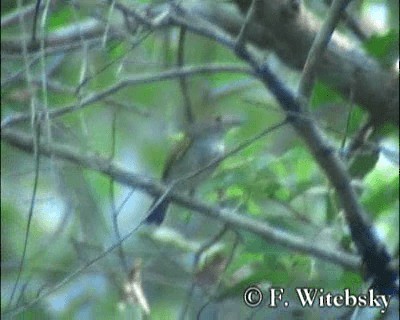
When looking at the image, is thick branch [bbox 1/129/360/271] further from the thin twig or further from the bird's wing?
the bird's wing

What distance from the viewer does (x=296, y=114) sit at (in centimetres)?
348

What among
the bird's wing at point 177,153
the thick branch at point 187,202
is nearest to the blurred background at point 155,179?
the thick branch at point 187,202

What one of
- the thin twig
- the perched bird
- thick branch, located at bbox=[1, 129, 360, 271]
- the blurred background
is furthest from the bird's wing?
the thin twig

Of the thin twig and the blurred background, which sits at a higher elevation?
the blurred background

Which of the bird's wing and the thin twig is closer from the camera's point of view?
the thin twig

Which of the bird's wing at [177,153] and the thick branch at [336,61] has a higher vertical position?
the bird's wing at [177,153]

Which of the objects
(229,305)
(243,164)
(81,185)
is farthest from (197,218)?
(229,305)

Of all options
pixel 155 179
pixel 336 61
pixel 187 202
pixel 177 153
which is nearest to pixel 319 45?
pixel 336 61

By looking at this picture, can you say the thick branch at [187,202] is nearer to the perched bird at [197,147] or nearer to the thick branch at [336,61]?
the thick branch at [336,61]

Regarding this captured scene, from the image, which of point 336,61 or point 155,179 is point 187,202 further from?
point 336,61

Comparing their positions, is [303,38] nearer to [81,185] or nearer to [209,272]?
[209,272]

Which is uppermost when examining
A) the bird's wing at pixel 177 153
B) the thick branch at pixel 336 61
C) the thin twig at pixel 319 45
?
A: the bird's wing at pixel 177 153

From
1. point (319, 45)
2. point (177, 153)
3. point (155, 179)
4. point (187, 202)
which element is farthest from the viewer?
point (177, 153)

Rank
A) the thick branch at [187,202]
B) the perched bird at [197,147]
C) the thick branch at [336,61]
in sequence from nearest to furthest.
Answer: the thick branch at [187,202] → the thick branch at [336,61] → the perched bird at [197,147]
